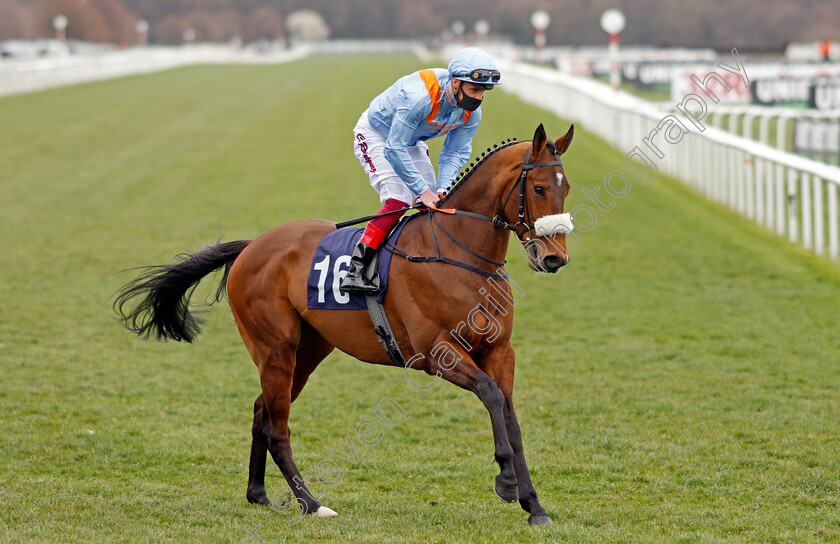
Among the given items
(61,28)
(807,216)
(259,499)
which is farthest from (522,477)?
(61,28)

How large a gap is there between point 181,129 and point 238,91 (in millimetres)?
10111

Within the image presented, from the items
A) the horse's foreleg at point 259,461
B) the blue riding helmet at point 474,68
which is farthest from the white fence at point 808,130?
the horse's foreleg at point 259,461

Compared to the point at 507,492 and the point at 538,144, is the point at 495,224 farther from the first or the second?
the point at 507,492

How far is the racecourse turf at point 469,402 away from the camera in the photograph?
4141 mm

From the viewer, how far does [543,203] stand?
12.7 ft

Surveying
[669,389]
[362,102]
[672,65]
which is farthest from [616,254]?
[672,65]

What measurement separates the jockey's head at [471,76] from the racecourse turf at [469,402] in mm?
834

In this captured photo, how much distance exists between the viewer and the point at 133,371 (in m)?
6.93

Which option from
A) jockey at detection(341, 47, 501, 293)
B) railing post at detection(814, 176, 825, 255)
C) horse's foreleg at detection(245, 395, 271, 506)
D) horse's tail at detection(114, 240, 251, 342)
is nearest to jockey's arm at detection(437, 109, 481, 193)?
jockey at detection(341, 47, 501, 293)

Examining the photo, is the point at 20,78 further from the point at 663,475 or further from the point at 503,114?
the point at 663,475

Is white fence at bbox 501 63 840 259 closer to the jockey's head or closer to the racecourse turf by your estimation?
the racecourse turf

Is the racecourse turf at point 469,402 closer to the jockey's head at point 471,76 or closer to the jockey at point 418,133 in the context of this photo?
the jockey at point 418,133

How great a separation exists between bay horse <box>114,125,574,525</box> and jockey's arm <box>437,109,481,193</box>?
0.85 ft

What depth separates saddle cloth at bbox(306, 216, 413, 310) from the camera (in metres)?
4.36
